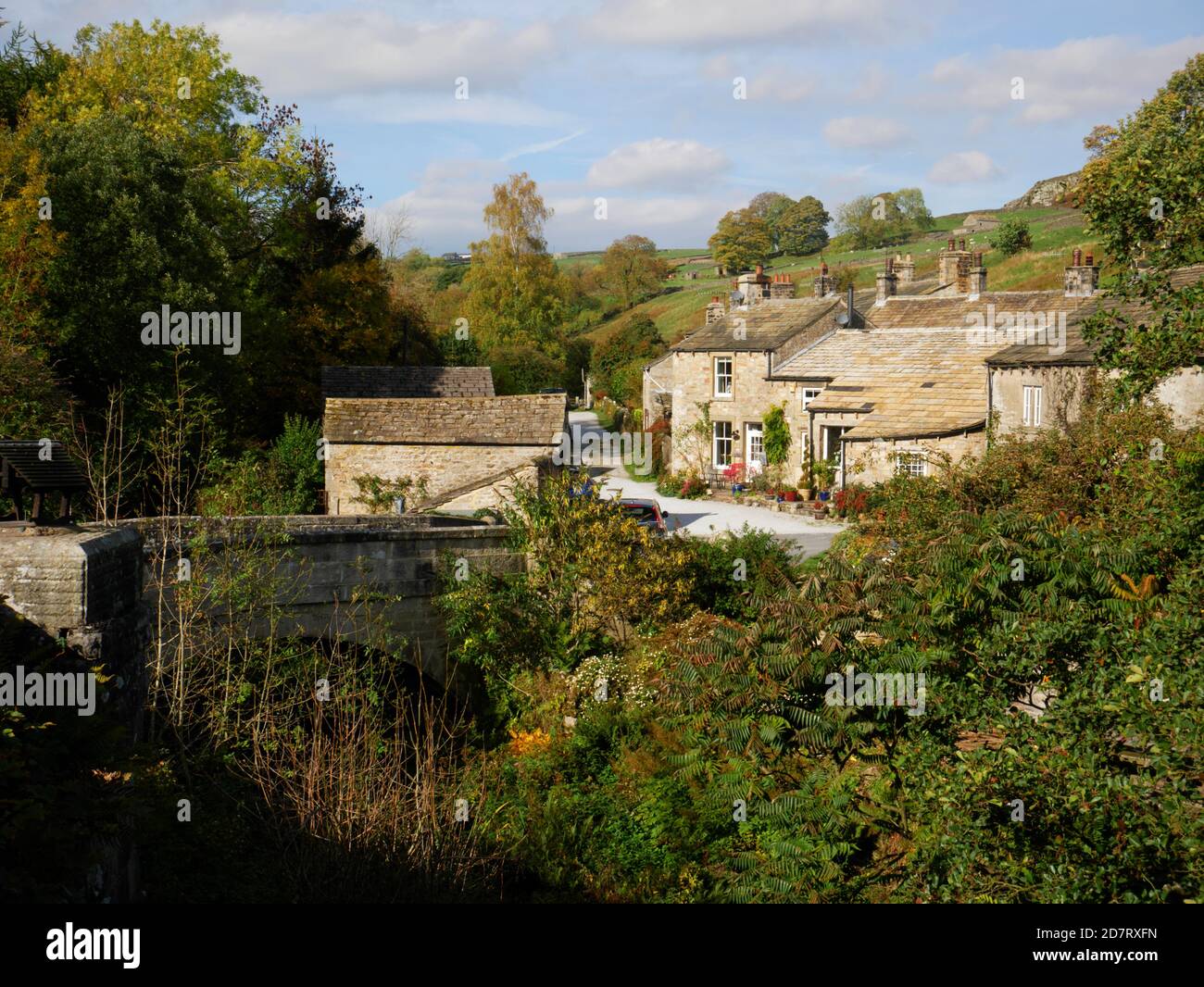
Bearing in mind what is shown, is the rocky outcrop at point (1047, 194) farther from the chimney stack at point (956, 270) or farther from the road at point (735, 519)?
the road at point (735, 519)

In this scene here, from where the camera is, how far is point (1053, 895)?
284 inches

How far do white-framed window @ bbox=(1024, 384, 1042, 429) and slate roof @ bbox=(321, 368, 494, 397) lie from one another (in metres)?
14.8

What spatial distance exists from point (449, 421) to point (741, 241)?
76.4 metres

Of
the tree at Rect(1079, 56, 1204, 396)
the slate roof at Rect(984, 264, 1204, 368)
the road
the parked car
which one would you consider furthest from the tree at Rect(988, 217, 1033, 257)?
the tree at Rect(1079, 56, 1204, 396)

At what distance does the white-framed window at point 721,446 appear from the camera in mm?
38281

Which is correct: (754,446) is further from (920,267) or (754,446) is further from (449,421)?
(920,267)

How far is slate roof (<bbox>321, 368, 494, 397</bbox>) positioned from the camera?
29.9 meters

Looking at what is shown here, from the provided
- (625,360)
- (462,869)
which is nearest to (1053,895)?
(462,869)

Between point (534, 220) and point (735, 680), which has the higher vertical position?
point (534, 220)

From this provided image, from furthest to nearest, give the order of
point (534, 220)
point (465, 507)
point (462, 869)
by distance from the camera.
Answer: point (534, 220)
point (465, 507)
point (462, 869)

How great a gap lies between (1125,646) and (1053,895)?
7.67ft

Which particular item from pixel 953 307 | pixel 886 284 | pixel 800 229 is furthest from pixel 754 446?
pixel 800 229

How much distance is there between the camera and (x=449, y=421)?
75.9ft
